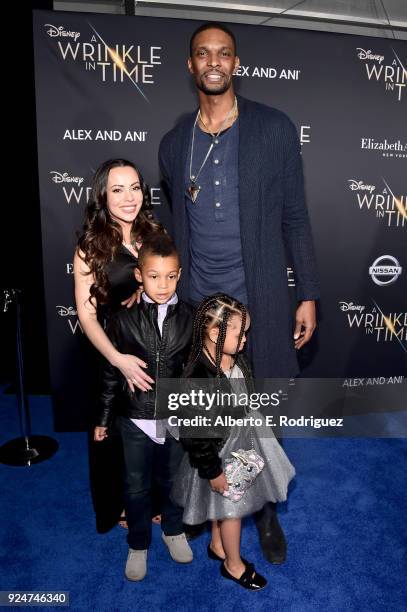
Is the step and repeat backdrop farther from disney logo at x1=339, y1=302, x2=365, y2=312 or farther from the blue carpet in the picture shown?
the blue carpet

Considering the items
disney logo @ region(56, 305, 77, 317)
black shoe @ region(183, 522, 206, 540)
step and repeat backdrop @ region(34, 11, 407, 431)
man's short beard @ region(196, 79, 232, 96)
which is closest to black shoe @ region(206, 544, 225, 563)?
black shoe @ region(183, 522, 206, 540)

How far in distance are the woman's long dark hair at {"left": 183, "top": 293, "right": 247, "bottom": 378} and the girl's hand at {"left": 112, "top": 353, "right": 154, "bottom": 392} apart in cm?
19

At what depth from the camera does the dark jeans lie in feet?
7.38

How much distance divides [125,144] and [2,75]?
138cm

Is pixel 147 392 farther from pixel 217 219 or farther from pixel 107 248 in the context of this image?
pixel 217 219

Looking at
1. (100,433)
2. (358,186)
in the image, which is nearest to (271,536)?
(100,433)

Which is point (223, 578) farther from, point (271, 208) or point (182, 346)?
point (271, 208)

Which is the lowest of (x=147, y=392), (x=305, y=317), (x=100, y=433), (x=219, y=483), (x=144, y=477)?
(x=144, y=477)

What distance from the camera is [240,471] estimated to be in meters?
2.12

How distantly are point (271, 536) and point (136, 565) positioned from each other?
26.9 inches

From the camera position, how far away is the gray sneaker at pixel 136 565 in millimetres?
2326

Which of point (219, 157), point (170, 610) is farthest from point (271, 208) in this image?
point (170, 610)

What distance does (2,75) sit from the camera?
13.0 ft

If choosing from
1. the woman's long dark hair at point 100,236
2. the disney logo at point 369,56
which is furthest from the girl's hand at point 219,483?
the disney logo at point 369,56
